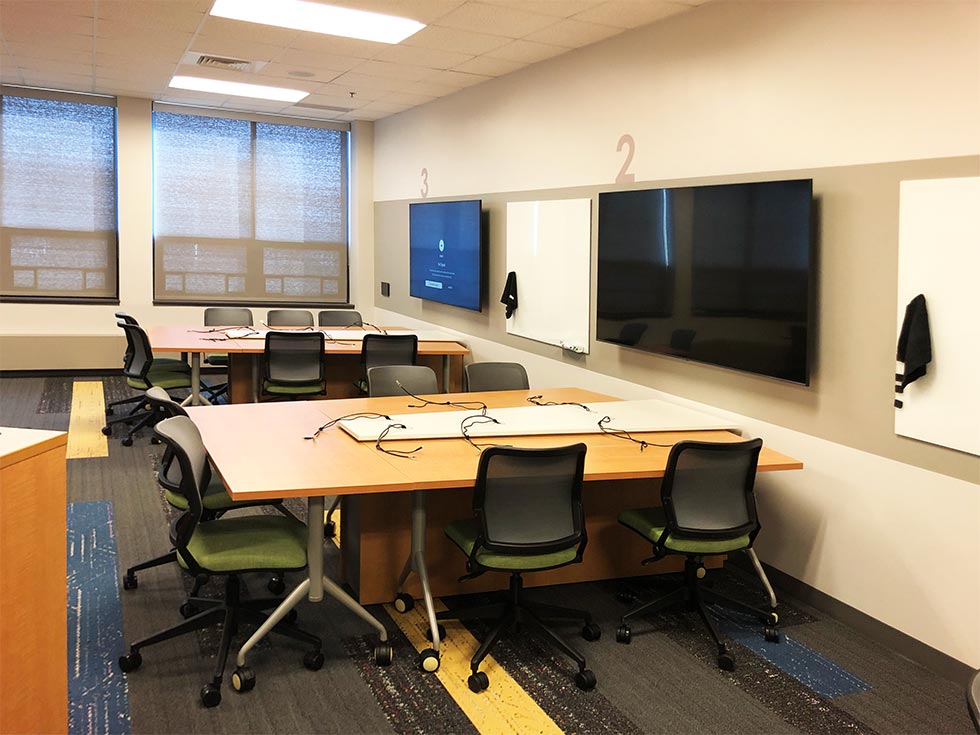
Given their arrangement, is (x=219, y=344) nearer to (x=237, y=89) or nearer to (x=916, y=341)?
(x=237, y=89)

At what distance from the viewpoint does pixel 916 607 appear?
356 centimetres

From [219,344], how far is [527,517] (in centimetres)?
417

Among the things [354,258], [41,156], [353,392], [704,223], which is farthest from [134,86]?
[704,223]

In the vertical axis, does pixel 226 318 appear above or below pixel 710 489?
above

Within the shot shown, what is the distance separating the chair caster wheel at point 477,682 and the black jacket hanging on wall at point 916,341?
200 cm

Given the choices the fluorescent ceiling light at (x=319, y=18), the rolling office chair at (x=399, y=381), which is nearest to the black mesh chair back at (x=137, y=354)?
the rolling office chair at (x=399, y=381)

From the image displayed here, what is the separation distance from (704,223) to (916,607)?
208 cm

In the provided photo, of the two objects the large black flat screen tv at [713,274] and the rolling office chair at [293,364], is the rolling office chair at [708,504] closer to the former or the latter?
the large black flat screen tv at [713,274]

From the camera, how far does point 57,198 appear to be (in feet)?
30.5

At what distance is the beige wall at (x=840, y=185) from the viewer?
340 centimetres

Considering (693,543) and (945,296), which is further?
(693,543)

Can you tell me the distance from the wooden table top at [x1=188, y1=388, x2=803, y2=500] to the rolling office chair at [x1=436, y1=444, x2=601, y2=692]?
13 centimetres

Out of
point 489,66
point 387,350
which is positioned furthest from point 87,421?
point 489,66

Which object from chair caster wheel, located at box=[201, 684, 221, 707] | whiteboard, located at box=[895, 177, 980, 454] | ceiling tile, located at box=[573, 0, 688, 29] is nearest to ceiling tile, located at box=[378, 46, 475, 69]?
ceiling tile, located at box=[573, 0, 688, 29]
